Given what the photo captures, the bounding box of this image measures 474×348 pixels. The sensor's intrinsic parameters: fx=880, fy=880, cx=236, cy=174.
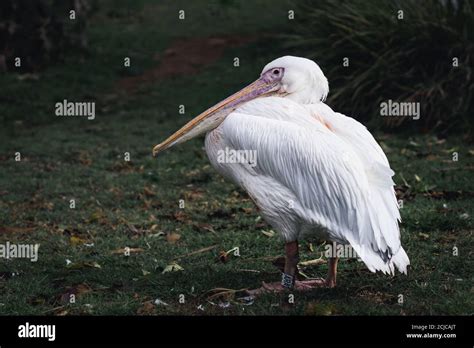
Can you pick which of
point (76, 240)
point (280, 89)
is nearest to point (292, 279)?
point (280, 89)

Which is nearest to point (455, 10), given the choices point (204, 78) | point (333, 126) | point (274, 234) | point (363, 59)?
point (363, 59)

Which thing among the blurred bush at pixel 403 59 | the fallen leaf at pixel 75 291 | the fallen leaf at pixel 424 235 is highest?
the blurred bush at pixel 403 59

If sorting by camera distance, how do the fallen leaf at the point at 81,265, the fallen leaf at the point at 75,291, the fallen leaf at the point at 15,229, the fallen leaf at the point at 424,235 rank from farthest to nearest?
the fallen leaf at the point at 15,229, the fallen leaf at the point at 424,235, the fallen leaf at the point at 81,265, the fallen leaf at the point at 75,291

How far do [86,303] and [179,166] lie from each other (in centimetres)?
424

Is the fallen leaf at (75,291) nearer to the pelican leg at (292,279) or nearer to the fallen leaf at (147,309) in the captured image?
the fallen leaf at (147,309)

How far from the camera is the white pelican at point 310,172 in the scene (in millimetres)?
5652

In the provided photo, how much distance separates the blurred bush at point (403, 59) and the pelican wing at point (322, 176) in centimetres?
528

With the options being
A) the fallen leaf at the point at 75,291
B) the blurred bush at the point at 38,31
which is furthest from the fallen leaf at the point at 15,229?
the blurred bush at the point at 38,31

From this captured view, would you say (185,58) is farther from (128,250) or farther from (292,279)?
(292,279)

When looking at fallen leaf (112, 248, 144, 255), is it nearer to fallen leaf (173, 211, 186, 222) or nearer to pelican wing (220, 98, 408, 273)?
fallen leaf (173, 211, 186, 222)

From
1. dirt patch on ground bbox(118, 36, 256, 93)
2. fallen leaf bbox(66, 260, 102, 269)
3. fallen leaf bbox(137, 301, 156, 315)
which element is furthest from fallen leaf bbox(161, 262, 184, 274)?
dirt patch on ground bbox(118, 36, 256, 93)

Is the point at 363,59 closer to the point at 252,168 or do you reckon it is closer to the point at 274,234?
the point at 274,234

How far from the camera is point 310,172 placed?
578cm

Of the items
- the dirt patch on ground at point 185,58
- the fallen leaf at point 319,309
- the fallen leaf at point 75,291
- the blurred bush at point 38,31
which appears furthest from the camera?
the dirt patch on ground at point 185,58
